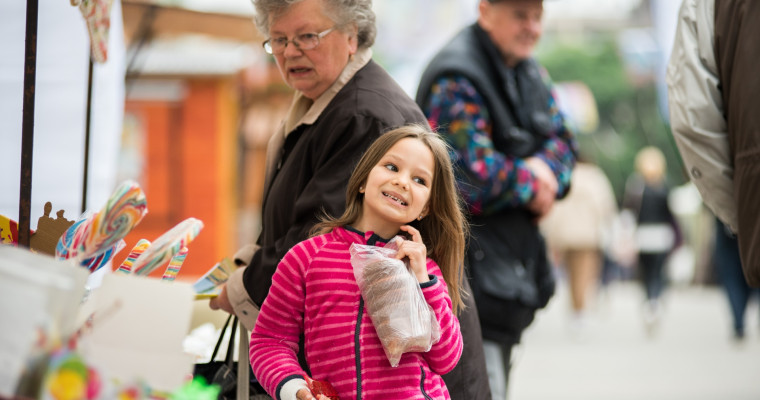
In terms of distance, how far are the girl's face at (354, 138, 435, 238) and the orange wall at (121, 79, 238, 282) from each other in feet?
32.2

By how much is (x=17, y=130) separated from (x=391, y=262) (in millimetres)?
1438

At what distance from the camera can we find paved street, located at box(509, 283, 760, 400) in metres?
6.76

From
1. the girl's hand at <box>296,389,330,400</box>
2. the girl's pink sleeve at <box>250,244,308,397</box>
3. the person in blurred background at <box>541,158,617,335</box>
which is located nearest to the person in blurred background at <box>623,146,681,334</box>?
the person in blurred background at <box>541,158,617,335</box>

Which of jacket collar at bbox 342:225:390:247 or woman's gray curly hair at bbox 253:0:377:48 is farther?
woman's gray curly hair at bbox 253:0:377:48

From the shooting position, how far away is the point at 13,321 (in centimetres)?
139

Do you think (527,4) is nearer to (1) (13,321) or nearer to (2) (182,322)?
(2) (182,322)

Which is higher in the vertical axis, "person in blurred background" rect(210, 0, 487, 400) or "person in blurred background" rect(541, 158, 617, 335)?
"person in blurred background" rect(210, 0, 487, 400)

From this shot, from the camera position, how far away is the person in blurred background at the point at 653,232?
10.5m

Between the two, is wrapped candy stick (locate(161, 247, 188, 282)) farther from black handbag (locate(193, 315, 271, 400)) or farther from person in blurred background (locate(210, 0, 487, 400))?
black handbag (locate(193, 315, 271, 400))

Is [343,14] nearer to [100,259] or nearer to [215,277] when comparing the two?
[215,277]

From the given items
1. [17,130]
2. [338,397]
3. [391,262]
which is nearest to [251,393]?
[338,397]

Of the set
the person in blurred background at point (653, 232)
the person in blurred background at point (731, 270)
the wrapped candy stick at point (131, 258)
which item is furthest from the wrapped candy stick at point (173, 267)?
the person in blurred background at point (653, 232)

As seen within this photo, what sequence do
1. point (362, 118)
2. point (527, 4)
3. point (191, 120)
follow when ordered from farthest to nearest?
point (191, 120), point (527, 4), point (362, 118)

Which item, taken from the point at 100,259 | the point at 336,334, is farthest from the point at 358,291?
the point at 100,259
